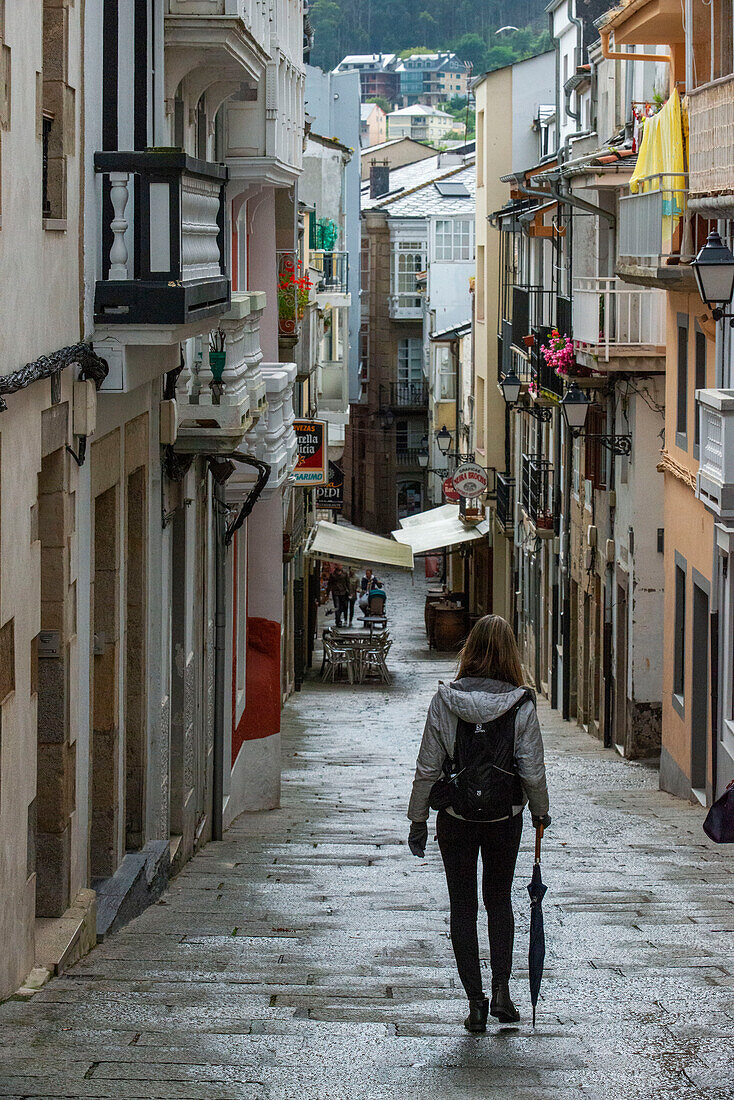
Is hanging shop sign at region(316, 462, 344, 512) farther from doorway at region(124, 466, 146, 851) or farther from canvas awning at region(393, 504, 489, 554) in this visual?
doorway at region(124, 466, 146, 851)

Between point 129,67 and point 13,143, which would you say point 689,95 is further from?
point 13,143

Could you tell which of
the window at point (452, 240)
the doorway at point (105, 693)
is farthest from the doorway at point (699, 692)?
the window at point (452, 240)

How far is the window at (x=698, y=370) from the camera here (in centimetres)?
1698

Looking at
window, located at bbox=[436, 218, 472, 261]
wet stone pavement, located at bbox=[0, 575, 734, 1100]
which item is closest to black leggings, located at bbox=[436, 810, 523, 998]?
wet stone pavement, located at bbox=[0, 575, 734, 1100]

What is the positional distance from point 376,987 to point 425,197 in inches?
2339

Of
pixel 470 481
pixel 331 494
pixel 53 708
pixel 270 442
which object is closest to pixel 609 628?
pixel 270 442

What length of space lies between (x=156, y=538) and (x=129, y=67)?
10.5 feet

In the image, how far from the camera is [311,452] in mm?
26609

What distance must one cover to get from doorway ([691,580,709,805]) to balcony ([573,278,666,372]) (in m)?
4.42

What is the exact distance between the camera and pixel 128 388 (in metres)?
8.79

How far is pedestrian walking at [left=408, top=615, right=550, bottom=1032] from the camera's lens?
6.57 metres

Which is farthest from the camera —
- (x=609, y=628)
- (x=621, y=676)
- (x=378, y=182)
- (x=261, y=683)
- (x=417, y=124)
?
(x=417, y=124)

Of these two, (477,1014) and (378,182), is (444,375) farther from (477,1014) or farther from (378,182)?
(477,1014)

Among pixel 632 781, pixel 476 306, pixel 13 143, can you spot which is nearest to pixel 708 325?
pixel 632 781
